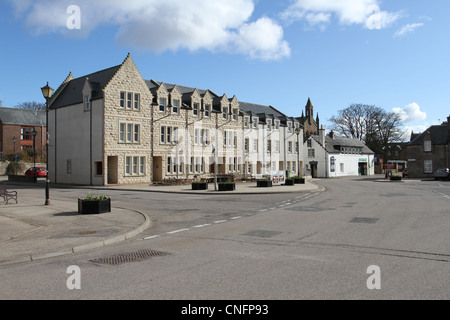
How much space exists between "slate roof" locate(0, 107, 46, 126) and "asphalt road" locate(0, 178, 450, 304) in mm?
75354

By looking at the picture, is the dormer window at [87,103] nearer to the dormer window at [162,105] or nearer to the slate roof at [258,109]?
the dormer window at [162,105]

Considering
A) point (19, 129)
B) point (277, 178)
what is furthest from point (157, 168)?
point (19, 129)

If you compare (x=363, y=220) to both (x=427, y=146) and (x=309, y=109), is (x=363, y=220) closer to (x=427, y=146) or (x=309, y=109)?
(x=427, y=146)

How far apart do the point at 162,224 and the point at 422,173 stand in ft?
196

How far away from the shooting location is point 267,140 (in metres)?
59.3

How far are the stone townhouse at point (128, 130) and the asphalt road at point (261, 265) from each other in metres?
23.8

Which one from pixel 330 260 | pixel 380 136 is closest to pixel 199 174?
pixel 330 260

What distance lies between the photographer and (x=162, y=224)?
12.9 metres

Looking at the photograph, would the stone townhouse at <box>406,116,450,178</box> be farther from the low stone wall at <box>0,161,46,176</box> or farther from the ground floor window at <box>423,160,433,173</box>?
the low stone wall at <box>0,161,46,176</box>

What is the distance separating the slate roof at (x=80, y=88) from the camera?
3875cm

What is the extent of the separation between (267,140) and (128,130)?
85.4 feet

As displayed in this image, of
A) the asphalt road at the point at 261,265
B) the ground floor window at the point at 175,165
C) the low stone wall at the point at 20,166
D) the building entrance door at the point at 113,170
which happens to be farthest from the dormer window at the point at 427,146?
the low stone wall at the point at 20,166

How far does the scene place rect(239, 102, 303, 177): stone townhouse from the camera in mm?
56031

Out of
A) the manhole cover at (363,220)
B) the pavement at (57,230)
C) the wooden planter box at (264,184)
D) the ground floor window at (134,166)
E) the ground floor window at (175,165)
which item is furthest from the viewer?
the ground floor window at (175,165)
